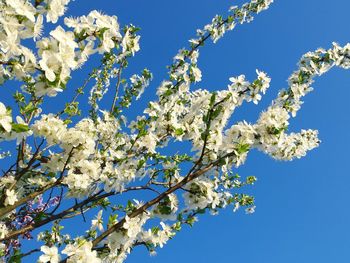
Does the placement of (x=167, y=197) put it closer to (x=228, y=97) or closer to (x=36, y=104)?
(x=228, y=97)

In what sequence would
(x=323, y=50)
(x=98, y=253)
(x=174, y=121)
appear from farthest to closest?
(x=323, y=50) < (x=174, y=121) < (x=98, y=253)

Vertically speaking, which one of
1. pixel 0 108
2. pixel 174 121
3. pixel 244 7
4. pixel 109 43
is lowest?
pixel 0 108

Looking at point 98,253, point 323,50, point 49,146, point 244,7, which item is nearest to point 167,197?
point 98,253

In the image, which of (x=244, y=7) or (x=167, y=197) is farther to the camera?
(x=244, y=7)

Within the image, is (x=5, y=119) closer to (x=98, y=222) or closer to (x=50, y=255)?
(x=50, y=255)

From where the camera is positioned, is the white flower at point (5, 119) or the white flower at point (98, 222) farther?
the white flower at point (98, 222)

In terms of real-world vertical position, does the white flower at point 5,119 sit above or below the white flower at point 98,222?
below

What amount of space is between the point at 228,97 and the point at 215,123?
39 cm

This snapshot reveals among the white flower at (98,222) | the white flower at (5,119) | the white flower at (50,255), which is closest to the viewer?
the white flower at (5,119)

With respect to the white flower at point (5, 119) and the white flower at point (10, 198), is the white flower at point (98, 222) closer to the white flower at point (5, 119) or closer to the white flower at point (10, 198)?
the white flower at point (10, 198)

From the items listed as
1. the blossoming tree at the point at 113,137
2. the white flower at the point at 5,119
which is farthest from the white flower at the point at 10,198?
the white flower at the point at 5,119

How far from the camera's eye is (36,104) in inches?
220

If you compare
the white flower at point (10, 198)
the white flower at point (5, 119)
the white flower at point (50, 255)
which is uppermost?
the white flower at point (10, 198)

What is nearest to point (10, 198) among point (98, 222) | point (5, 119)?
point (98, 222)
